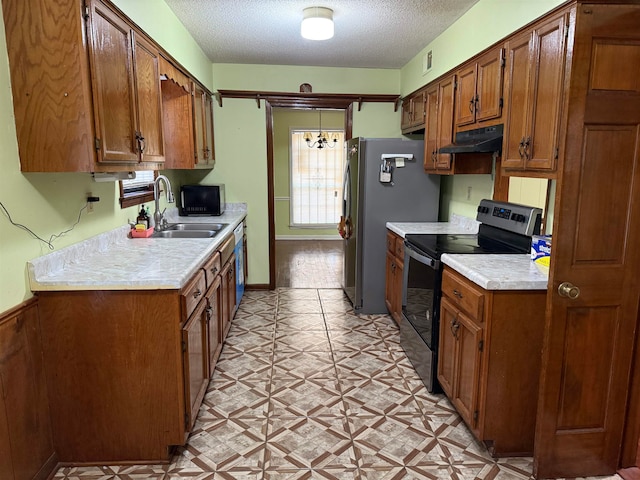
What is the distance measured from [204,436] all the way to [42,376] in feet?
2.73

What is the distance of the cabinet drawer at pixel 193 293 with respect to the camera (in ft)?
6.50

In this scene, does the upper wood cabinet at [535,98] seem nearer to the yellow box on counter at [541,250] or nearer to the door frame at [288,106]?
the yellow box on counter at [541,250]

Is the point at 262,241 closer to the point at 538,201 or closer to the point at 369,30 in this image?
the point at 369,30

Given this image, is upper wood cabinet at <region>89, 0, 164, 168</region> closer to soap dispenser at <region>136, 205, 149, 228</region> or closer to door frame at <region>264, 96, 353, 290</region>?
soap dispenser at <region>136, 205, 149, 228</region>

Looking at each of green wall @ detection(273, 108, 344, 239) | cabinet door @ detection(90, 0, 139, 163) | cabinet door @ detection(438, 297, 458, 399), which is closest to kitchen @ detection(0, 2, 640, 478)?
cabinet door @ detection(90, 0, 139, 163)

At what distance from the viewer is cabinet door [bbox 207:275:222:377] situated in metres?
2.59

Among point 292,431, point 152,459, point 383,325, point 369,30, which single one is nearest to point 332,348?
point 383,325

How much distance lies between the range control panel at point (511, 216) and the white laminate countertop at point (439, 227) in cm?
32

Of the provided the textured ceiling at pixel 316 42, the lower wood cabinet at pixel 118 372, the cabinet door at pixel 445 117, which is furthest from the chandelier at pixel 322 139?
the lower wood cabinet at pixel 118 372

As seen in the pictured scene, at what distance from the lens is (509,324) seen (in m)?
1.99

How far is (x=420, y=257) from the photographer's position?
274 centimetres

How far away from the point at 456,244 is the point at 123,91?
2114 millimetres

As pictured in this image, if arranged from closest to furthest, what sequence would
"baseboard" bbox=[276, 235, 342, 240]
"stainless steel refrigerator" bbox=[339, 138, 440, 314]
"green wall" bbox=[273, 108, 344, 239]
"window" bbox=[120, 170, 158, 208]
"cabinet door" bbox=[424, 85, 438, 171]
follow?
"window" bbox=[120, 170, 158, 208] → "cabinet door" bbox=[424, 85, 438, 171] → "stainless steel refrigerator" bbox=[339, 138, 440, 314] → "green wall" bbox=[273, 108, 344, 239] → "baseboard" bbox=[276, 235, 342, 240]

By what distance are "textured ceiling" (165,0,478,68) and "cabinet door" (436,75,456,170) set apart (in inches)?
18.2
